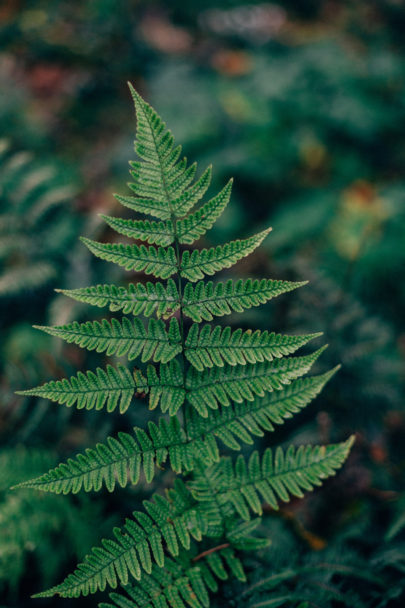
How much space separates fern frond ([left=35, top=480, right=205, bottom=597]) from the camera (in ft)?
3.93

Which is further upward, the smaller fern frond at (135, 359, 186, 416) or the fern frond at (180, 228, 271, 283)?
the fern frond at (180, 228, 271, 283)

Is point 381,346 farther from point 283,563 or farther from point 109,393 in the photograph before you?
point 109,393

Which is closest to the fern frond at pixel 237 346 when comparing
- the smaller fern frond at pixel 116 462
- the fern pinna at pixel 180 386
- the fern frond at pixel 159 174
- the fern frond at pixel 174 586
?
the fern pinna at pixel 180 386

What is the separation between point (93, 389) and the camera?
129 centimetres

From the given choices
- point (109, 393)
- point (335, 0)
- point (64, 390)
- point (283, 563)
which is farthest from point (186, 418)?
point (335, 0)

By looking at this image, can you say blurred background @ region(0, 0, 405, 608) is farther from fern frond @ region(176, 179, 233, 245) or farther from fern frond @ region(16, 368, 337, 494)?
fern frond @ region(176, 179, 233, 245)

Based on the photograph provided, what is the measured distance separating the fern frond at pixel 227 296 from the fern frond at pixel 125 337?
9cm

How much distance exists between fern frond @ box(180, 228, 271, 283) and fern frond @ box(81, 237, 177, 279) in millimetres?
45

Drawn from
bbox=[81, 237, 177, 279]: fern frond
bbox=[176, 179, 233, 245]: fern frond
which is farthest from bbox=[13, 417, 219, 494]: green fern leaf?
bbox=[176, 179, 233, 245]: fern frond

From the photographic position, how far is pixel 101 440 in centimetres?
210

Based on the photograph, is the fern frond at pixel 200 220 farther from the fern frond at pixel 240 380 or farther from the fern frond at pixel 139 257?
the fern frond at pixel 240 380

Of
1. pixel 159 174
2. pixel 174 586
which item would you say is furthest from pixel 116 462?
pixel 159 174

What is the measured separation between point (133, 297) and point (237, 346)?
360 millimetres

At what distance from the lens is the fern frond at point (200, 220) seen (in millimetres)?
1313
